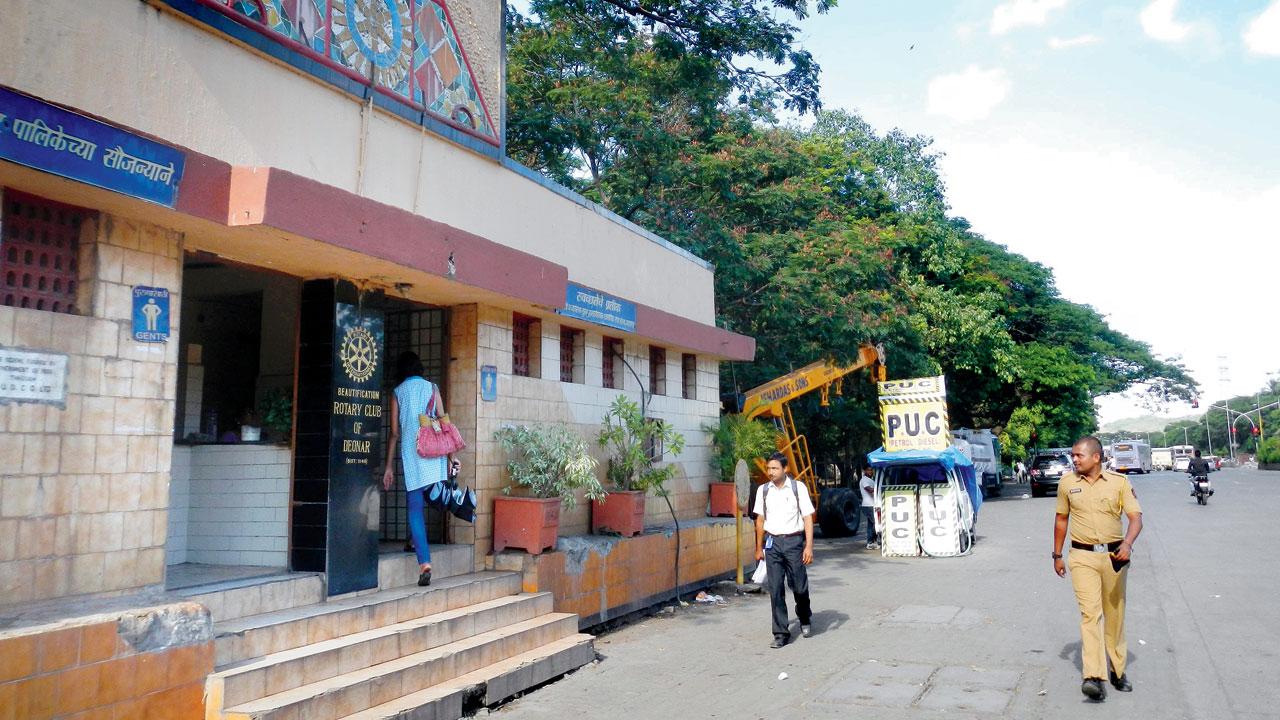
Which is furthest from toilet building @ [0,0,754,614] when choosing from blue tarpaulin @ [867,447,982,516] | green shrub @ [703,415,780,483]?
blue tarpaulin @ [867,447,982,516]

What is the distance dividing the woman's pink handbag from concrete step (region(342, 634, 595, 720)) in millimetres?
1816

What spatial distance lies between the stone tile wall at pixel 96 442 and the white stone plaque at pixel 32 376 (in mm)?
39

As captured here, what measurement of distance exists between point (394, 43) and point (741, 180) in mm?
11313

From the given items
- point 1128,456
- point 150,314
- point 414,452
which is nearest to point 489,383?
point 414,452

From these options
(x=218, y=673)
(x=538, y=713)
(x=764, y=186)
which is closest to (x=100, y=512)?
(x=218, y=673)

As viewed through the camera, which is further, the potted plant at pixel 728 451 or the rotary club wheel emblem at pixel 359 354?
the potted plant at pixel 728 451

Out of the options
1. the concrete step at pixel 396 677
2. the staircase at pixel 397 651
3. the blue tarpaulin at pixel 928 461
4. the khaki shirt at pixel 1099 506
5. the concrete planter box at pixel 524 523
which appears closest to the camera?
the concrete step at pixel 396 677

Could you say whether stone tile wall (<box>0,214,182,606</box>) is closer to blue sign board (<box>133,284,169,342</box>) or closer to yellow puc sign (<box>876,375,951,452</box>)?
blue sign board (<box>133,284,169,342</box>)

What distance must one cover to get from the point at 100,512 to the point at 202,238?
76.1 inches

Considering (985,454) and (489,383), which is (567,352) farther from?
(985,454)

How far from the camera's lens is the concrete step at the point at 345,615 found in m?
5.60

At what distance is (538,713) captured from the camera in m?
6.62

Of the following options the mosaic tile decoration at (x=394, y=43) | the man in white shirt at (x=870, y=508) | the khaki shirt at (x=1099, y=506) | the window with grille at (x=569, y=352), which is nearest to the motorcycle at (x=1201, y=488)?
the man in white shirt at (x=870, y=508)

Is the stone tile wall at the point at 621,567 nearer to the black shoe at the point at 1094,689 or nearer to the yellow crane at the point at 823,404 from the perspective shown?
the yellow crane at the point at 823,404
